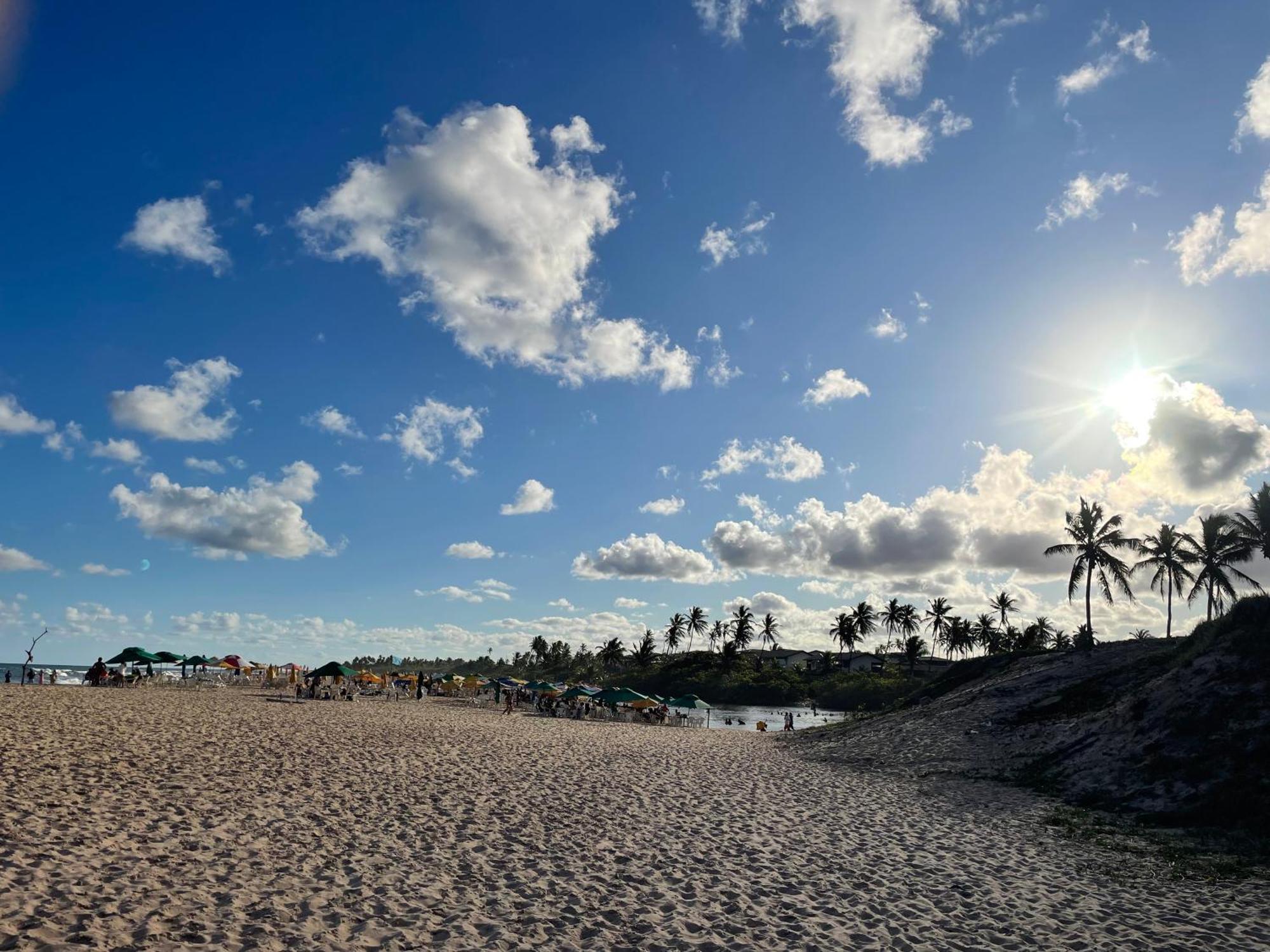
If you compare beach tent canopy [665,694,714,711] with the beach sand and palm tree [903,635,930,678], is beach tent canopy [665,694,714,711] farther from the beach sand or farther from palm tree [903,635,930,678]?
palm tree [903,635,930,678]

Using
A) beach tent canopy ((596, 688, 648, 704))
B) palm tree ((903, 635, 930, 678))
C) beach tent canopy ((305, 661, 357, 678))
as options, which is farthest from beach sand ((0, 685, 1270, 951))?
palm tree ((903, 635, 930, 678))

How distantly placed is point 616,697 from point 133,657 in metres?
31.7

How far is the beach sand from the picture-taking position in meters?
8.73

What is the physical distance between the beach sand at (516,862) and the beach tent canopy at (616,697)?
1079 inches

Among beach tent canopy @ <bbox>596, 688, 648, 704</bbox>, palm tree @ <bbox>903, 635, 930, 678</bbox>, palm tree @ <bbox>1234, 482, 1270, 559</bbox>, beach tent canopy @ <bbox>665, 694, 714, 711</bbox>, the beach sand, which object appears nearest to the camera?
the beach sand

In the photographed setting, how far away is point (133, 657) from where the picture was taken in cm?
4534

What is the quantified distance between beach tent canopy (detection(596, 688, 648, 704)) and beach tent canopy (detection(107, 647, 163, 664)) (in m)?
29.8

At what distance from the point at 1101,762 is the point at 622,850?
15972 mm

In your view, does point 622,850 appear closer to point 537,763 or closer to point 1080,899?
point 1080,899

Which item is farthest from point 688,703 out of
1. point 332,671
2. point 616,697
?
point 332,671

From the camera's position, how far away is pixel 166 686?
47688 millimetres

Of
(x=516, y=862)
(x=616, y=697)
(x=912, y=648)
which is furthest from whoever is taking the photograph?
(x=912, y=648)

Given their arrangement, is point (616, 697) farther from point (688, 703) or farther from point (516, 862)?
point (516, 862)

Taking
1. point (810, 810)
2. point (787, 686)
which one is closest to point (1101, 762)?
point (810, 810)
